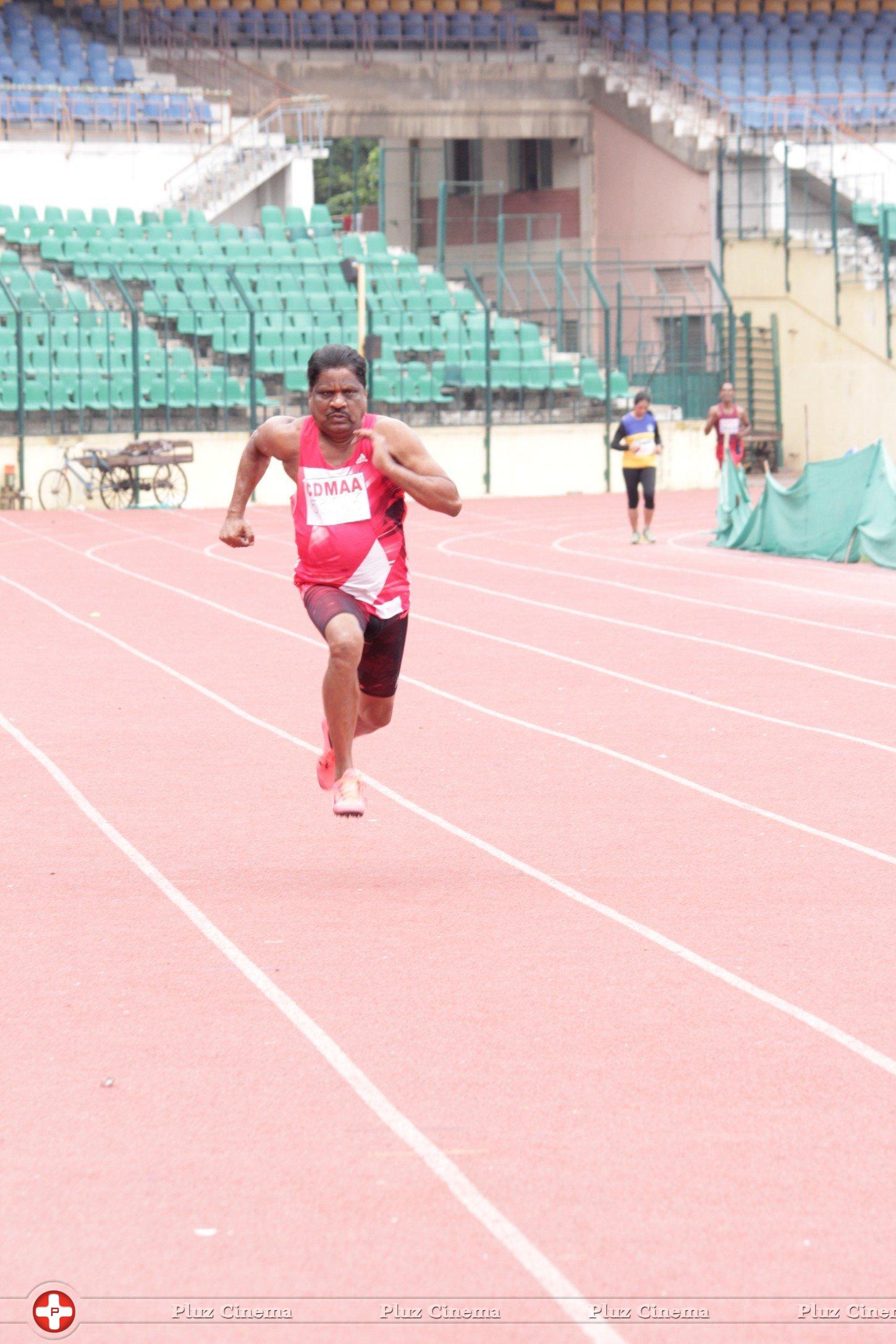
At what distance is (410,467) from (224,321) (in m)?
24.9

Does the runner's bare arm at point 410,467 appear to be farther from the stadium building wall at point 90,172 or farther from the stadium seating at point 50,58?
the stadium seating at point 50,58

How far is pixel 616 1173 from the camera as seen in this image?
168 inches

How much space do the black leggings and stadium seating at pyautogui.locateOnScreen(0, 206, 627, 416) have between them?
10877mm

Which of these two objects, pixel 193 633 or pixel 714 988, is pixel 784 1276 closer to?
pixel 714 988

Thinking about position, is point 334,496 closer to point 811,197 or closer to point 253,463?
point 253,463

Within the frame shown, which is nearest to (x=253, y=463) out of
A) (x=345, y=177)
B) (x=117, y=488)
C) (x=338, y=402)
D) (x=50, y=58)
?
(x=338, y=402)

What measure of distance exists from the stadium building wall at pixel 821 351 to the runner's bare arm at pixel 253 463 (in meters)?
29.1

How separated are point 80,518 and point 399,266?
11.2 meters

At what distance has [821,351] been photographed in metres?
36.5

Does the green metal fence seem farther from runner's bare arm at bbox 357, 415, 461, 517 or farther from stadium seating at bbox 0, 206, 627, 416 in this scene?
runner's bare arm at bbox 357, 415, 461, 517

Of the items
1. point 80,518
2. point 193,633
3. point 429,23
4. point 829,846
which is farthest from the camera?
point 429,23

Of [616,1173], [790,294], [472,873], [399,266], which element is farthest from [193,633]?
[790,294]

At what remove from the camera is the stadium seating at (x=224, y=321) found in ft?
97.2

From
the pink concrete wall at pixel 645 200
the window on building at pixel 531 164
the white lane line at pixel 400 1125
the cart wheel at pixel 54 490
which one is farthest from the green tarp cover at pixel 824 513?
the window on building at pixel 531 164
